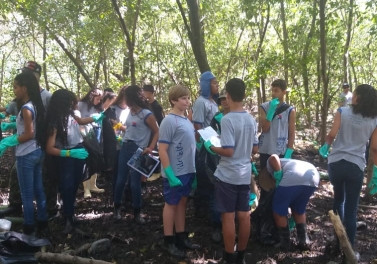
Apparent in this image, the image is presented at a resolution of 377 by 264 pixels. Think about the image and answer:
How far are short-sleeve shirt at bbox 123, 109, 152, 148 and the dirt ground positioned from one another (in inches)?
44.2

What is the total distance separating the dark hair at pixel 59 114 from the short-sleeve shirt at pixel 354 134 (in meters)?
3.01

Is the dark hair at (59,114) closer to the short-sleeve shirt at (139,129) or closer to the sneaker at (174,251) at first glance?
the short-sleeve shirt at (139,129)

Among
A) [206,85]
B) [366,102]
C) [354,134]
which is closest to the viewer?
[366,102]

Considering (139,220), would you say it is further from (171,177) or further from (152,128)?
(171,177)

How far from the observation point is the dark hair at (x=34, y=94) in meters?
4.10

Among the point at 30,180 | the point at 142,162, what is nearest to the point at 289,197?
the point at 142,162

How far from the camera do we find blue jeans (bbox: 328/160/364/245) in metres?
3.80

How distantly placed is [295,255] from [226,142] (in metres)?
1.62

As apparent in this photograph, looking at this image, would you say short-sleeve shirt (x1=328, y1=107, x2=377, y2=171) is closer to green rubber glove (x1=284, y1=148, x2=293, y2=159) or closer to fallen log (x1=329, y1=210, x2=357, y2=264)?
fallen log (x1=329, y1=210, x2=357, y2=264)

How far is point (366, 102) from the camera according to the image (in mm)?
3715

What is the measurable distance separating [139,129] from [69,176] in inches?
41.5

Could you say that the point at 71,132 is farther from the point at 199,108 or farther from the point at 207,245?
the point at 207,245

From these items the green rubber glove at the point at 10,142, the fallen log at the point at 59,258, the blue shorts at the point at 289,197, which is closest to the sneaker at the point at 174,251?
the fallen log at the point at 59,258

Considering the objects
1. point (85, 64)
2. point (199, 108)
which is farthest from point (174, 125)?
point (85, 64)
